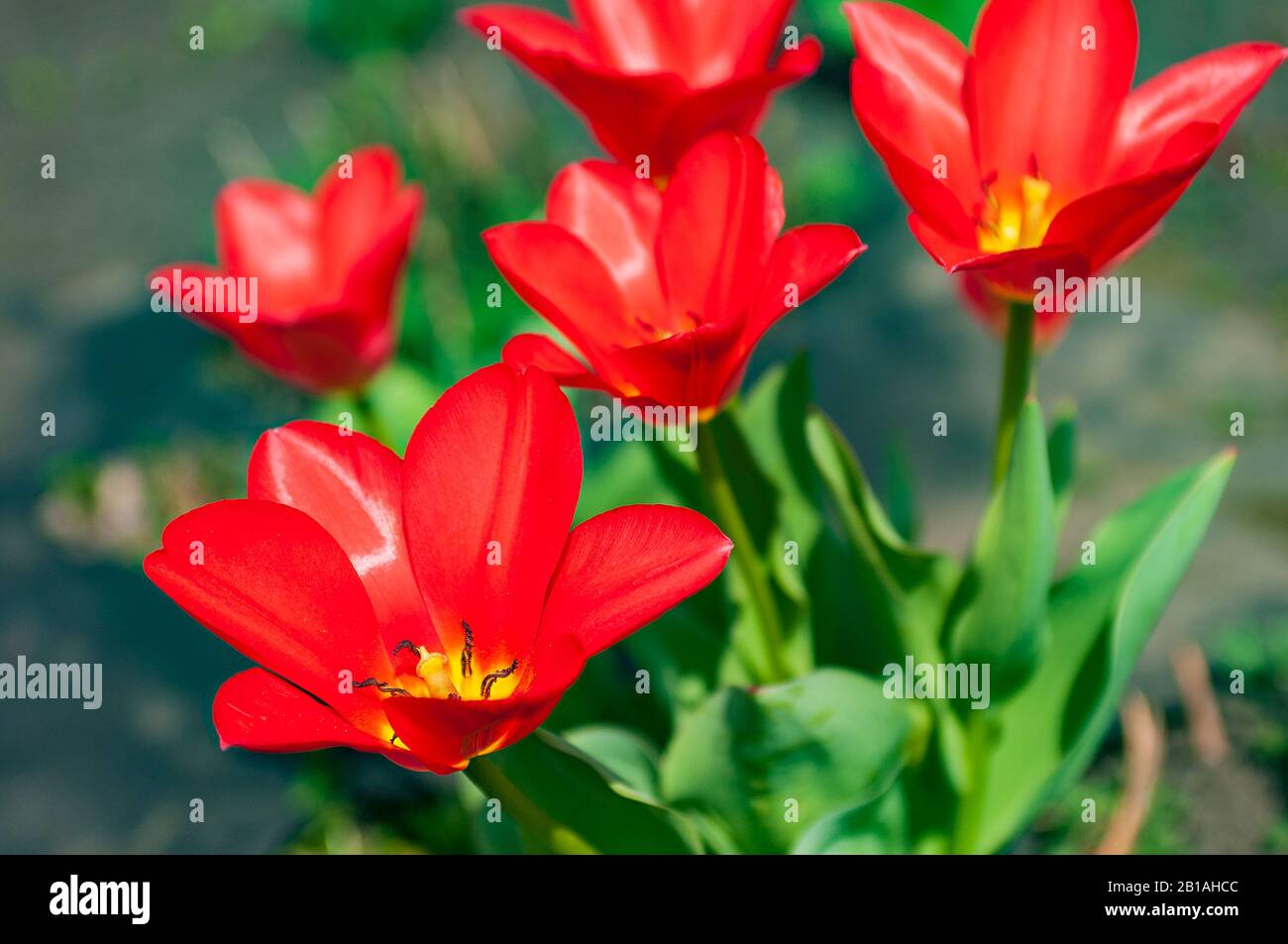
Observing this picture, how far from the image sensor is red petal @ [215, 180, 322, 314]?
1.30 metres

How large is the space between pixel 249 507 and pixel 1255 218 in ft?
8.35

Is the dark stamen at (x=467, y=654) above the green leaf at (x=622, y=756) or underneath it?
above

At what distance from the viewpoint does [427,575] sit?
789mm

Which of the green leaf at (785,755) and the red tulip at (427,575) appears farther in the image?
the green leaf at (785,755)

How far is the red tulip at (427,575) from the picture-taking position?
68cm

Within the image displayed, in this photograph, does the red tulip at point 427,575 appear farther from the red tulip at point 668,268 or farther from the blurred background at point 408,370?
the blurred background at point 408,370

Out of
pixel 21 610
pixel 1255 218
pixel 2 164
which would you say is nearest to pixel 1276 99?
pixel 1255 218

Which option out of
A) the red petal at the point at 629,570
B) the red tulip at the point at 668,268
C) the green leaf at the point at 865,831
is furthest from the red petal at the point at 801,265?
the green leaf at the point at 865,831

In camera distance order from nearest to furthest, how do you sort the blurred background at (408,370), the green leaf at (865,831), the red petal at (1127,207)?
1. the red petal at (1127,207)
2. the green leaf at (865,831)
3. the blurred background at (408,370)

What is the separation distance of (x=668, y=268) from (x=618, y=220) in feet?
0.20

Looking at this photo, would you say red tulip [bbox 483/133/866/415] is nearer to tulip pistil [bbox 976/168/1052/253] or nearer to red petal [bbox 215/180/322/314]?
tulip pistil [bbox 976/168/1052/253]

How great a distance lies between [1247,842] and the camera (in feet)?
5.11

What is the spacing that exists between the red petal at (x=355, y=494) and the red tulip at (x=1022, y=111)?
357 mm

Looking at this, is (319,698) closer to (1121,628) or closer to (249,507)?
(249,507)
